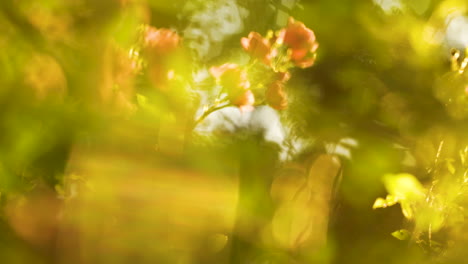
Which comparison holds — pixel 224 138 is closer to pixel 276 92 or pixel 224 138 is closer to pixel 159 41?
pixel 276 92

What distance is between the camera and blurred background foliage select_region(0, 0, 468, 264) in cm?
51

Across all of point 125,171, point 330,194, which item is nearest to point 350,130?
point 330,194

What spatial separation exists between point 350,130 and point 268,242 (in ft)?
1.16

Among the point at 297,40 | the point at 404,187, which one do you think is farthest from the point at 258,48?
the point at 404,187

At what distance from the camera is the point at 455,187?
0.97 m

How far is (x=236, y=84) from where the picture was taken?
0.72 m

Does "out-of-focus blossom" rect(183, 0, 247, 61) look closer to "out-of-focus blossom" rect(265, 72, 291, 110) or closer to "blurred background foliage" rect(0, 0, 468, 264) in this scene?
"blurred background foliage" rect(0, 0, 468, 264)

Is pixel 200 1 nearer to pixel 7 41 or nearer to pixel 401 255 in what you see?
pixel 7 41

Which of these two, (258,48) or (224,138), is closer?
(258,48)

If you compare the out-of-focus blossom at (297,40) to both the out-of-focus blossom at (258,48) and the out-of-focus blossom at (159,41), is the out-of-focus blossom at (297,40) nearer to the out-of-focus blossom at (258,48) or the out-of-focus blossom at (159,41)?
the out-of-focus blossom at (258,48)

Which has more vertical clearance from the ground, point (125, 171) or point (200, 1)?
point (200, 1)

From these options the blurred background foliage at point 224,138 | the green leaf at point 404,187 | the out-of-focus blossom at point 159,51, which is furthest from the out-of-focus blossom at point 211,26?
the green leaf at point 404,187

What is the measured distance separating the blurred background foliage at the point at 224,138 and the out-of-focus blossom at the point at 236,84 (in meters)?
0.03

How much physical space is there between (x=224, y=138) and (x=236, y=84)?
8.4 inches
